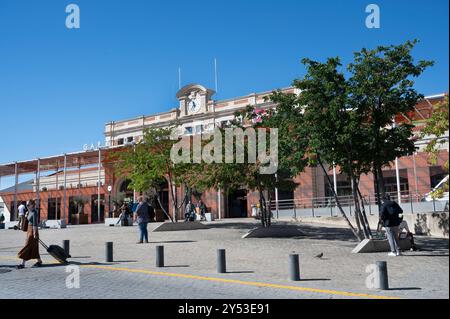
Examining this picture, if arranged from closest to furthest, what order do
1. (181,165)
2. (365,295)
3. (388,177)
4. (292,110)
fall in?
1. (365,295)
2. (292,110)
3. (181,165)
4. (388,177)

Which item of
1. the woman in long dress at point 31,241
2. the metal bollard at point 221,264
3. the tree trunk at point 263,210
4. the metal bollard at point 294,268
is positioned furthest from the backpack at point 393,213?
the woman in long dress at point 31,241

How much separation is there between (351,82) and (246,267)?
6.79m

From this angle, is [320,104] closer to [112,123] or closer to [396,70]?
[396,70]

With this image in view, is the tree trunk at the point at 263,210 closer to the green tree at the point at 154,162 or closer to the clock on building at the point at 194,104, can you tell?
the green tree at the point at 154,162

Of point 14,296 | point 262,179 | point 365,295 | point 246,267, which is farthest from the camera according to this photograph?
point 262,179

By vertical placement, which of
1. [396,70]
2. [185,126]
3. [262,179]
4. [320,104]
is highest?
[185,126]

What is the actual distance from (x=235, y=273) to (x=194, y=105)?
1339 inches

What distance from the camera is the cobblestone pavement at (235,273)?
25.2ft

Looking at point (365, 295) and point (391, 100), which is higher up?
point (391, 100)

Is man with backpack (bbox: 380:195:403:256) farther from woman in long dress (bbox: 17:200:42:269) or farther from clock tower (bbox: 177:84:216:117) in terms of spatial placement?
clock tower (bbox: 177:84:216:117)

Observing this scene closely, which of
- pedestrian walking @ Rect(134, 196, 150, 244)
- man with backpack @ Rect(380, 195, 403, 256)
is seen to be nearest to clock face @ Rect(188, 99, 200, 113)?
pedestrian walking @ Rect(134, 196, 150, 244)

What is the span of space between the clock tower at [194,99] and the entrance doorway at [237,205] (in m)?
8.78
